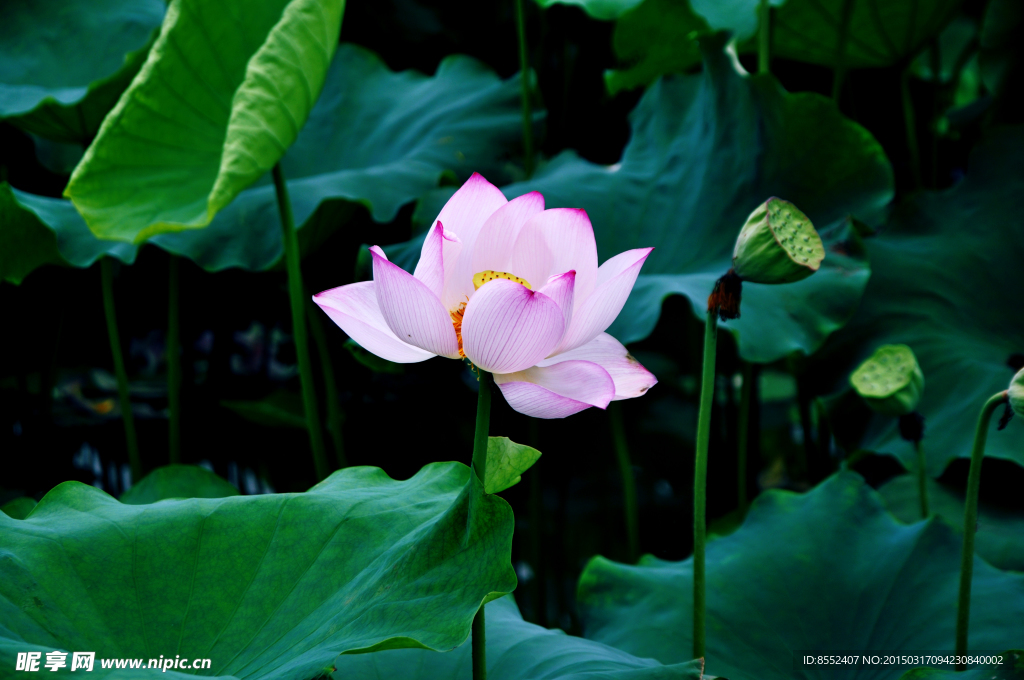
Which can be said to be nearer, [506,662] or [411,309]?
[411,309]

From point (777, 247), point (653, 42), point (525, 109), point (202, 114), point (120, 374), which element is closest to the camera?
point (777, 247)

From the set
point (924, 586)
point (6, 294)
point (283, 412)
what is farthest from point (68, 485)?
point (6, 294)

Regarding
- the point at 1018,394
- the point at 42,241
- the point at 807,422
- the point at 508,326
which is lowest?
the point at 807,422

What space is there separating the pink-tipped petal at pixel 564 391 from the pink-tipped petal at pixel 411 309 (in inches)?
1.5

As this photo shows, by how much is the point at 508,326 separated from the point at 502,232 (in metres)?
0.09

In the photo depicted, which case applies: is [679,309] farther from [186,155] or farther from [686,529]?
[186,155]

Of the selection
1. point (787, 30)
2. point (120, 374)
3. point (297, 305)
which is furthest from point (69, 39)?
point (787, 30)

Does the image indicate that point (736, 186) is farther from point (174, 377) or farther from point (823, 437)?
point (174, 377)

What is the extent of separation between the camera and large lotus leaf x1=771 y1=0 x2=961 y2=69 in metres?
1.23

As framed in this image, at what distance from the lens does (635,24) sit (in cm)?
128

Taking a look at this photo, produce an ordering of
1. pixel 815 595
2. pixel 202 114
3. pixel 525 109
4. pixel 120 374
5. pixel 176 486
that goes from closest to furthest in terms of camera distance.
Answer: pixel 815 595 < pixel 176 486 < pixel 202 114 < pixel 120 374 < pixel 525 109

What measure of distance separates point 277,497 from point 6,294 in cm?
104

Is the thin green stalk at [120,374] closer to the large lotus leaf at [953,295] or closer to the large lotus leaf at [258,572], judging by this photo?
the large lotus leaf at [258,572]

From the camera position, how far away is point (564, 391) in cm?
37
